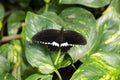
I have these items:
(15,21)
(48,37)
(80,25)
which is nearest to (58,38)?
(48,37)

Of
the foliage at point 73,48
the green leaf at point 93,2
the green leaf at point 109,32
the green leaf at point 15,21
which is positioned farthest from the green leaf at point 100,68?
the green leaf at point 15,21

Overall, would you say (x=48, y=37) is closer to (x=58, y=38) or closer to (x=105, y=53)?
(x=58, y=38)

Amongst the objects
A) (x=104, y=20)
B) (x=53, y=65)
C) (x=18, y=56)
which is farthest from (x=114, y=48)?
(x=18, y=56)

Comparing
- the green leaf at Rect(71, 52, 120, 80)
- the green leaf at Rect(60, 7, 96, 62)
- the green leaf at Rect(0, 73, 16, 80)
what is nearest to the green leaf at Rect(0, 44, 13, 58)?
the green leaf at Rect(0, 73, 16, 80)

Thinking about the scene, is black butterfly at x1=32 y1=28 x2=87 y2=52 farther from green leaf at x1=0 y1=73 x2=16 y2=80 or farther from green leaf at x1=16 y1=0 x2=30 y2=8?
green leaf at x1=16 y1=0 x2=30 y2=8

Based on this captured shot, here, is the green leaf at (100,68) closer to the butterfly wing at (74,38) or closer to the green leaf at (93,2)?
the butterfly wing at (74,38)
